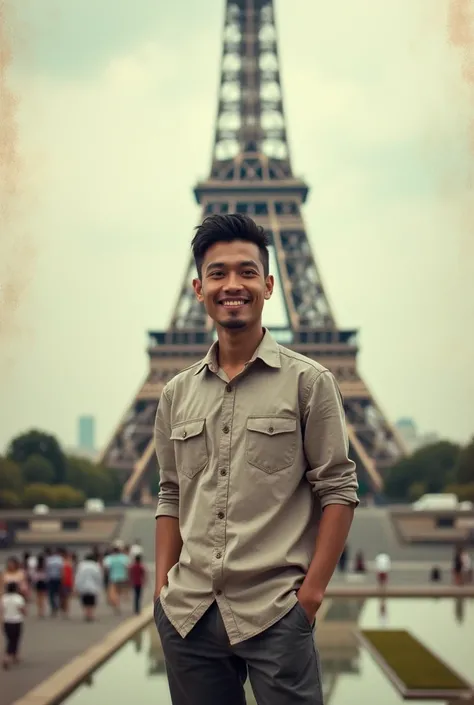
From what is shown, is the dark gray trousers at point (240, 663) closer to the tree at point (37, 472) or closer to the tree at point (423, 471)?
the tree at point (37, 472)

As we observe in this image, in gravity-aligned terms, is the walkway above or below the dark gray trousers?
below

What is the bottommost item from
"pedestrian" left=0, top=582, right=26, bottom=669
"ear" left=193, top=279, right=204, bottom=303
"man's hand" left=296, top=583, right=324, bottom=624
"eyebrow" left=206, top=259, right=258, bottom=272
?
"pedestrian" left=0, top=582, right=26, bottom=669

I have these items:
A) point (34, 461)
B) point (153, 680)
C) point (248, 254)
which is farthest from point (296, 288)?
point (248, 254)

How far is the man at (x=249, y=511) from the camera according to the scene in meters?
3.24

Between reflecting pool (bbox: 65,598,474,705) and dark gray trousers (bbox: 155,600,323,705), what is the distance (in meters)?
6.85

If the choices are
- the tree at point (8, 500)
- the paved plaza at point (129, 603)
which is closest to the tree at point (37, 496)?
the tree at point (8, 500)

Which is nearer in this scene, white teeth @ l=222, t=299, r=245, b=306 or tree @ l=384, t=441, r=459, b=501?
white teeth @ l=222, t=299, r=245, b=306

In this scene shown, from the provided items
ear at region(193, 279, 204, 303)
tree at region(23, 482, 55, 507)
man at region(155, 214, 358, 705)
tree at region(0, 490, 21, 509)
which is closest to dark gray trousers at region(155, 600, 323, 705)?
man at region(155, 214, 358, 705)

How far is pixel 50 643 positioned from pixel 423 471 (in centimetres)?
4855

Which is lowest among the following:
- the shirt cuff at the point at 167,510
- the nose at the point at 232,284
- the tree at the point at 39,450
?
the shirt cuff at the point at 167,510

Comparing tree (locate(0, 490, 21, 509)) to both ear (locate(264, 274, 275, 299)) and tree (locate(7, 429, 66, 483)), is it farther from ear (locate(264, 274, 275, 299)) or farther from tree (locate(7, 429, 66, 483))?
ear (locate(264, 274, 275, 299))

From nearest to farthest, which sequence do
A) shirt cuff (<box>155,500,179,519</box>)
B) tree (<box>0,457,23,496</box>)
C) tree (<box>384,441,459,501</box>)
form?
shirt cuff (<box>155,500,179,519</box>)
tree (<box>0,457,23,496</box>)
tree (<box>384,441,459,501</box>)

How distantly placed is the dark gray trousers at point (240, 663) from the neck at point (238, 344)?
2.44ft

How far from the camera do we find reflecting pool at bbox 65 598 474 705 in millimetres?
10719
